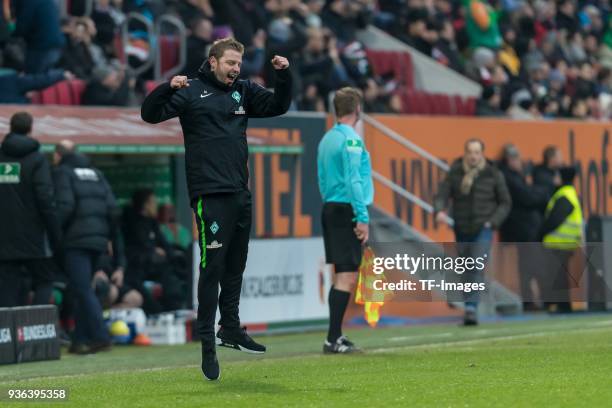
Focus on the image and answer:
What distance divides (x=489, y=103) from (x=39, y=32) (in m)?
8.38

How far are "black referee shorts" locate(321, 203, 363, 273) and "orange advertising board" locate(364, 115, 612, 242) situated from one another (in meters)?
6.81

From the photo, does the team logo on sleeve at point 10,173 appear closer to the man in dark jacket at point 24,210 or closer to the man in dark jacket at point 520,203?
the man in dark jacket at point 24,210

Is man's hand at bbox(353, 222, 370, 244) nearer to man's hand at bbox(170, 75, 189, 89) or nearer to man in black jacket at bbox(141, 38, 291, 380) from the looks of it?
man in black jacket at bbox(141, 38, 291, 380)

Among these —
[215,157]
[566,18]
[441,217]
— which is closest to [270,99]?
[215,157]

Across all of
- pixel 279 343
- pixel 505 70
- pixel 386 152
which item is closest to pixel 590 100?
pixel 505 70

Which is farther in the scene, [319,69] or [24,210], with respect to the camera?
[319,69]

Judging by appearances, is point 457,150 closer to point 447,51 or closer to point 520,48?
point 447,51

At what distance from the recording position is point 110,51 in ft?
62.1

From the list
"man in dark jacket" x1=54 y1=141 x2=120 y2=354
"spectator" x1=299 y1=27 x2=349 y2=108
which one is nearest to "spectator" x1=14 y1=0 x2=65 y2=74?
"man in dark jacket" x1=54 y1=141 x2=120 y2=354

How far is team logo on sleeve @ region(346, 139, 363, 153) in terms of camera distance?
492 inches

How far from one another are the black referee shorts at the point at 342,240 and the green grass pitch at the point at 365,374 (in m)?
0.73

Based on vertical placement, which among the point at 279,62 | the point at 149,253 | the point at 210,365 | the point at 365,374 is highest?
the point at 279,62

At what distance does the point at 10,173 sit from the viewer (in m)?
14.1

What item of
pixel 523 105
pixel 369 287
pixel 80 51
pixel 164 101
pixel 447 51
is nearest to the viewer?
pixel 164 101
